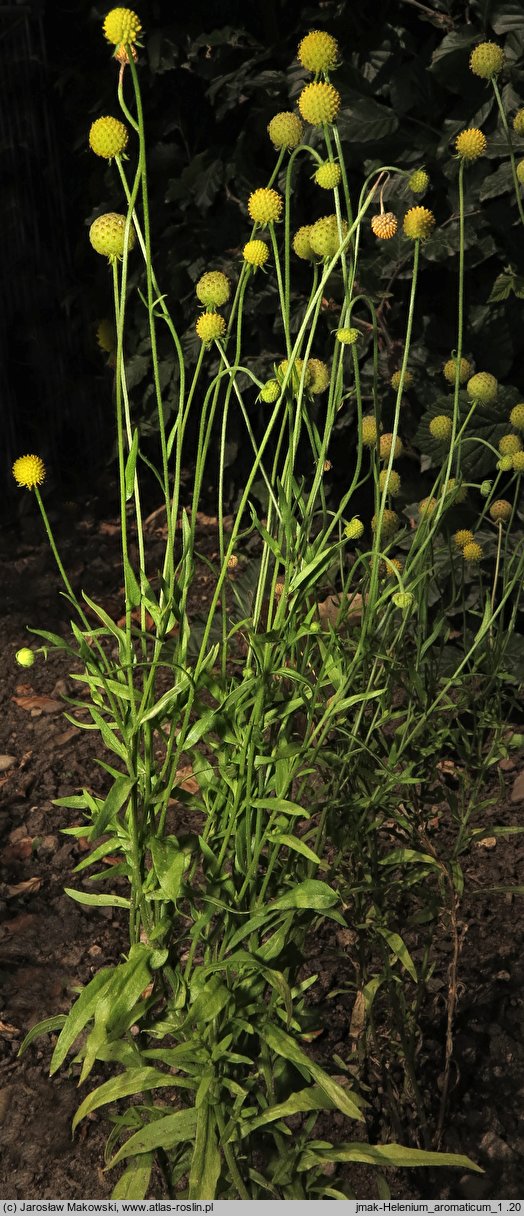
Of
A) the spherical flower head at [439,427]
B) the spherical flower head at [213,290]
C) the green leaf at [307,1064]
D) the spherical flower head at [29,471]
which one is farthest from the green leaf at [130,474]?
the spherical flower head at [439,427]

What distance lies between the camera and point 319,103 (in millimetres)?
1341

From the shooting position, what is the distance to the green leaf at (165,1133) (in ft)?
4.48

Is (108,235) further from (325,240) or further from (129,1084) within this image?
(129,1084)

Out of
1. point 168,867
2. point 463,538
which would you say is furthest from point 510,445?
point 168,867

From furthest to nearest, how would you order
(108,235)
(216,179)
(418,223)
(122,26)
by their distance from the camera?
(216,179)
(418,223)
(108,235)
(122,26)

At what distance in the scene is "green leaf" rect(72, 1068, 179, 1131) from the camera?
1.37 m

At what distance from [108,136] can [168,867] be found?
789mm

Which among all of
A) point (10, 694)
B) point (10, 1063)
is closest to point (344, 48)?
point (10, 694)

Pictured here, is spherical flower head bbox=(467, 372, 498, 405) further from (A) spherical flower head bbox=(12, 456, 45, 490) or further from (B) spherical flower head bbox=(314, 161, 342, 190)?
(A) spherical flower head bbox=(12, 456, 45, 490)

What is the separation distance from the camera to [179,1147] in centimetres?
159

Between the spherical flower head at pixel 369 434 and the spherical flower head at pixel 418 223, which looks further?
the spherical flower head at pixel 369 434

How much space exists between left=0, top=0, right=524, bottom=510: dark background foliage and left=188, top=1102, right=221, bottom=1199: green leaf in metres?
1.35

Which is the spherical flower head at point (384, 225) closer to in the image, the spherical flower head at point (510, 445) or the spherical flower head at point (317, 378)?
the spherical flower head at point (317, 378)

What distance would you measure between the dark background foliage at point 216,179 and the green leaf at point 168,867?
117cm
